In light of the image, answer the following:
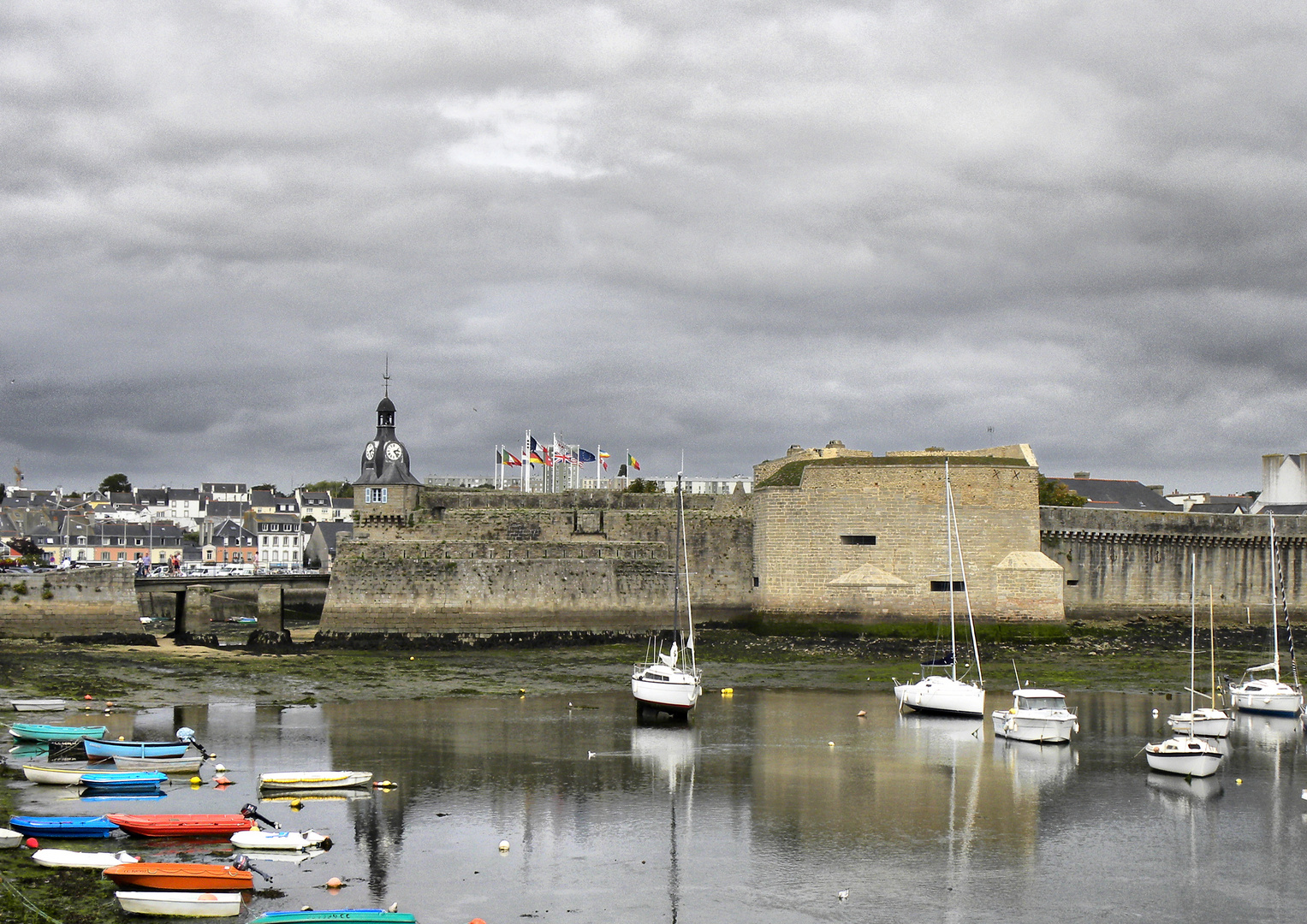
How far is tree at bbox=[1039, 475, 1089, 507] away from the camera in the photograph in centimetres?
4428

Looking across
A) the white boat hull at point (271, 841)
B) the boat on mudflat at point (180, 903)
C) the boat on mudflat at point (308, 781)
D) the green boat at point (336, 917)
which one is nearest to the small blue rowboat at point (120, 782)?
the boat on mudflat at point (308, 781)

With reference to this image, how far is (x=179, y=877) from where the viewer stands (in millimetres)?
11867

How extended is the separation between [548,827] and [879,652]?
18.4m

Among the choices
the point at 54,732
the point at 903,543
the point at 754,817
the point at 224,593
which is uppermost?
the point at 903,543

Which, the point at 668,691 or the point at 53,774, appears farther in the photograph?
the point at 668,691

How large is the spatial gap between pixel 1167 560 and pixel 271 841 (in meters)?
30.3

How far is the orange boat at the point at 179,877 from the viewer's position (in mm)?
11789

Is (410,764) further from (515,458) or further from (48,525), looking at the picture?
(48,525)

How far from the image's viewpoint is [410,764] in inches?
720

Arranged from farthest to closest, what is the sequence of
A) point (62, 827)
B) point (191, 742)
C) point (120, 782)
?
point (191, 742)
point (120, 782)
point (62, 827)

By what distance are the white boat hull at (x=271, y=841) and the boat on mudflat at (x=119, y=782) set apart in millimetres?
3170

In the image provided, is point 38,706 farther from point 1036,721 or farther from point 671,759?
point 1036,721

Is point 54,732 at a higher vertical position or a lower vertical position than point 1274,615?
lower

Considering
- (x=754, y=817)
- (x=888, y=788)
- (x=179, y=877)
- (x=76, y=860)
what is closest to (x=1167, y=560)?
(x=888, y=788)
